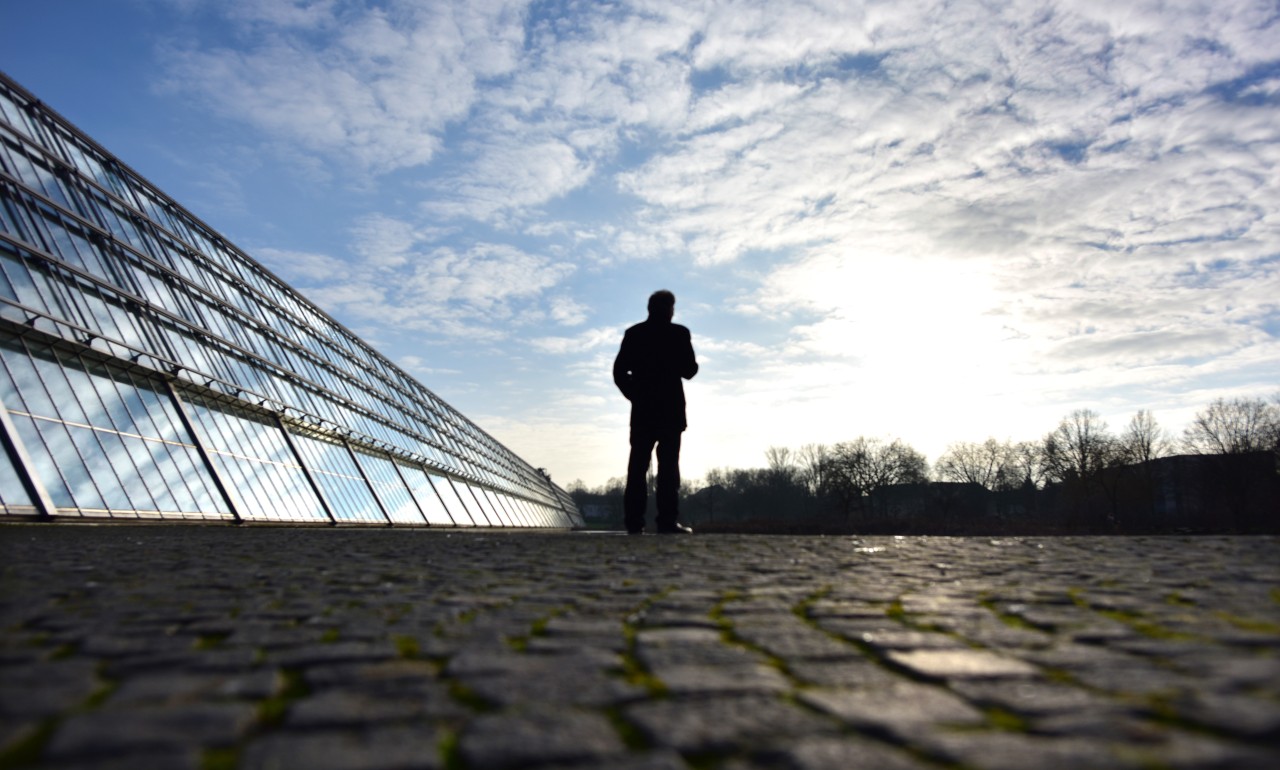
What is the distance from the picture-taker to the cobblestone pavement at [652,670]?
75.4 inches

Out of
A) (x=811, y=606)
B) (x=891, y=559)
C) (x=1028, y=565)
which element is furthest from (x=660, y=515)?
(x=811, y=606)

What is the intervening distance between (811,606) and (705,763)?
244cm

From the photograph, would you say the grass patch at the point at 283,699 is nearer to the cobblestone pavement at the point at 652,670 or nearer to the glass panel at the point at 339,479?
the cobblestone pavement at the point at 652,670

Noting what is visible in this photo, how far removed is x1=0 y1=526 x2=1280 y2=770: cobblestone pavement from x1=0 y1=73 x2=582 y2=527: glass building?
36.2 feet

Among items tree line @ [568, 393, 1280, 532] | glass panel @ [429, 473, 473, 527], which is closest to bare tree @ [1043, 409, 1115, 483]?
tree line @ [568, 393, 1280, 532]

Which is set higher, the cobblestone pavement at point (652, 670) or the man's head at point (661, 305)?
the man's head at point (661, 305)

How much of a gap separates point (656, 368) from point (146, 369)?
1409cm

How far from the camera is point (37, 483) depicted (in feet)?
43.1

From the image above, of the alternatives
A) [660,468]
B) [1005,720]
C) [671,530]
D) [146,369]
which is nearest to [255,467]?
[146,369]

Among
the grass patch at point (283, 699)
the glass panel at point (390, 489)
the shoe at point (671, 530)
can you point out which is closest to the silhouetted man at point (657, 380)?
the shoe at point (671, 530)

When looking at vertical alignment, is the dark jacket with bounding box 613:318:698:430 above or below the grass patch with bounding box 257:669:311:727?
above

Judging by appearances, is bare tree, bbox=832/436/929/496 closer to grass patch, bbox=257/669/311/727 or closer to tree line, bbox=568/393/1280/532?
tree line, bbox=568/393/1280/532

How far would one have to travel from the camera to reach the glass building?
14586mm

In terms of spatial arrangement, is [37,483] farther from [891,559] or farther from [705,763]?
[705,763]
